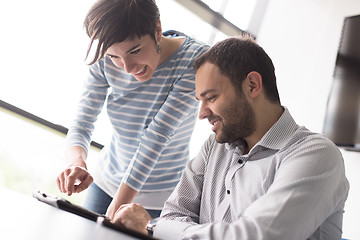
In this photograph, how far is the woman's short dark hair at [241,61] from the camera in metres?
1.32

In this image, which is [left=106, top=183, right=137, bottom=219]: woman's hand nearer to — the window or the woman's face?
the woman's face

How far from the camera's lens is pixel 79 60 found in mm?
3020

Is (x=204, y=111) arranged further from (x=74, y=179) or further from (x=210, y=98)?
(x=74, y=179)

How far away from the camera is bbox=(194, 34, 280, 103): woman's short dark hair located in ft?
4.33

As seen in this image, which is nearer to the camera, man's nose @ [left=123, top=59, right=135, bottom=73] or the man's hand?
the man's hand

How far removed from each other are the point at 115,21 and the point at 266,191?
0.67 metres

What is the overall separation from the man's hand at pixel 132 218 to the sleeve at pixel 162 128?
0.75ft

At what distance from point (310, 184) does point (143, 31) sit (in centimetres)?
70

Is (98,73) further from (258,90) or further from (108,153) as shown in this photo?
(258,90)

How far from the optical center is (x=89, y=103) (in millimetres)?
1616

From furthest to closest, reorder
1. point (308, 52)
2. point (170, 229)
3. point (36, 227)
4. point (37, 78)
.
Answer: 1. point (308, 52)
2. point (37, 78)
3. point (170, 229)
4. point (36, 227)

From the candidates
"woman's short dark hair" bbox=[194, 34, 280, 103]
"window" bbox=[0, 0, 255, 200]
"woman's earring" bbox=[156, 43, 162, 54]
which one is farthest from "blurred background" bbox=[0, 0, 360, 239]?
"woman's short dark hair" bbox=[194, 34, 280, 103]

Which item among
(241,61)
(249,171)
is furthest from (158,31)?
(249,171)

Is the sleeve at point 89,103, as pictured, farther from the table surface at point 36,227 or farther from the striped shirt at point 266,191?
the table surface at point 36,227
